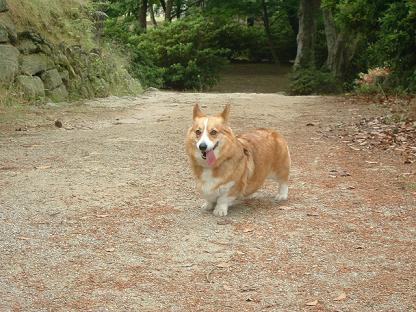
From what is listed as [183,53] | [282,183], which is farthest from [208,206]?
[183,53]

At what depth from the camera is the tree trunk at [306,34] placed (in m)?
22.1

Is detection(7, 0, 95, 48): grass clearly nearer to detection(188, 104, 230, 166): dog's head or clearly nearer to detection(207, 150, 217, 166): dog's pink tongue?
detection(188, 104, 230, 166): dog's head

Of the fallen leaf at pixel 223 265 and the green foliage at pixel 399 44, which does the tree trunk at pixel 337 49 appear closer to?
the green foliage at pixel 399 44

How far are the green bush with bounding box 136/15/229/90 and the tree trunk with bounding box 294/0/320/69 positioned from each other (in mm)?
4265

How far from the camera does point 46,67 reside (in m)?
13.9

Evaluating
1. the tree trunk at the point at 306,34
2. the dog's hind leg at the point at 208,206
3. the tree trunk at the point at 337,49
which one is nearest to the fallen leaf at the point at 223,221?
the dog's hind leg at the point at 208,206

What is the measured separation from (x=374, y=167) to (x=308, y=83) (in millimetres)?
12876

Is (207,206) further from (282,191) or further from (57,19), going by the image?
(57,19)

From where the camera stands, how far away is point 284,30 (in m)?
35.4

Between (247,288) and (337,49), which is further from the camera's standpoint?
(337,49)

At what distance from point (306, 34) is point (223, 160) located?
1792cm

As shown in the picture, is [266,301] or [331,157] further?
[331,157]

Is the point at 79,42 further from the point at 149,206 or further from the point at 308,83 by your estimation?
the point at 149,206

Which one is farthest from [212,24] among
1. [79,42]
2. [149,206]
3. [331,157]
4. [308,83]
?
[149,206]
